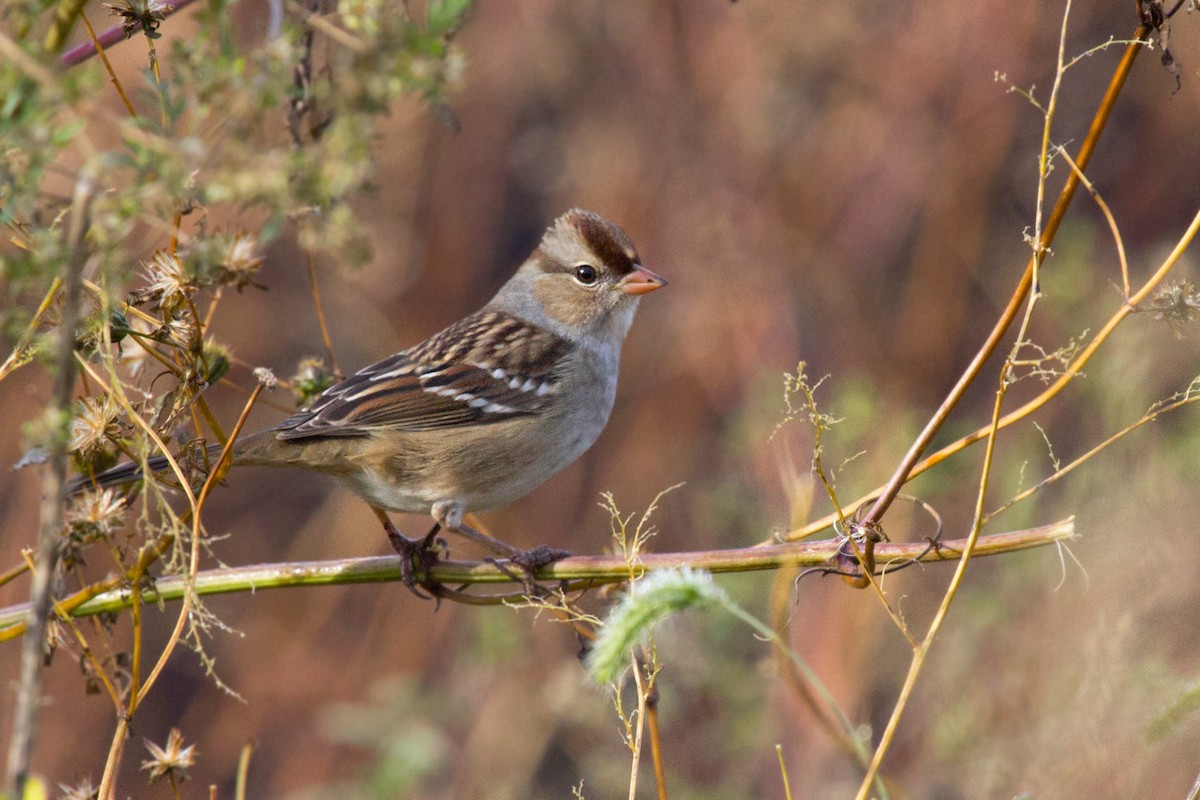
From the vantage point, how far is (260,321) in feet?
20.1

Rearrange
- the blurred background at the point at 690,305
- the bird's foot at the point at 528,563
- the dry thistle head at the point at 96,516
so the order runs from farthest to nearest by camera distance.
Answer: the blurred background at the point at 690,305
the bird's foot at the point at 528,563
the dry thistle head at the point at 96,516

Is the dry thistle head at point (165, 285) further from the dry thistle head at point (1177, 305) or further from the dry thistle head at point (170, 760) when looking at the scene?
the dry thistle head at point (1177, 305)

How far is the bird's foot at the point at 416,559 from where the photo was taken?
272 cm

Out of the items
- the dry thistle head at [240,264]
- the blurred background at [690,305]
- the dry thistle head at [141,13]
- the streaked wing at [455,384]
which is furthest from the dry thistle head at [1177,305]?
the blurred background at [690,305]

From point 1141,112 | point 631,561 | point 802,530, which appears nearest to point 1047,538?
point 802,530

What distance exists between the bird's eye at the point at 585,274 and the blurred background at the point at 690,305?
1114mm

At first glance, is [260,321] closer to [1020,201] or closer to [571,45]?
[571,45]

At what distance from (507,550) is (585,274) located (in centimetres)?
131

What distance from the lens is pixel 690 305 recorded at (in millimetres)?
5898

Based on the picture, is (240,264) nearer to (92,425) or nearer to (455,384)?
(92,425)

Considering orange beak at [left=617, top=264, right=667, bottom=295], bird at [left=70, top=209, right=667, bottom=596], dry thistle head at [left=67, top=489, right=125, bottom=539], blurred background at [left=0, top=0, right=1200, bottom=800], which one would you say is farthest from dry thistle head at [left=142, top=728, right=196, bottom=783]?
blurred background at [left=0, top=0, right=1200, bottom=800]

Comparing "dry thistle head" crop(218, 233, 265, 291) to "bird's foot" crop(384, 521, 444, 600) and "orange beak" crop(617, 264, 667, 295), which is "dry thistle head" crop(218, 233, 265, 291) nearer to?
"bird's foot" crop(384, 521, 444, 600)

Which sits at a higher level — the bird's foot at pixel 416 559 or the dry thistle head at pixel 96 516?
the dry thistle head at pixel 96 516

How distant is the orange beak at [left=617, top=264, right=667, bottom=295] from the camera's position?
12.5ft
